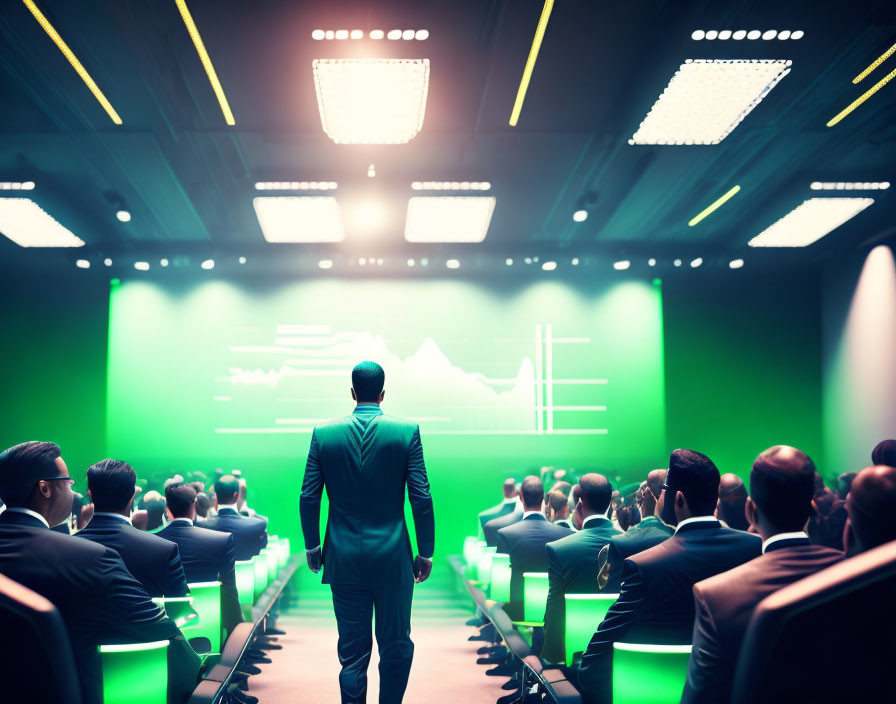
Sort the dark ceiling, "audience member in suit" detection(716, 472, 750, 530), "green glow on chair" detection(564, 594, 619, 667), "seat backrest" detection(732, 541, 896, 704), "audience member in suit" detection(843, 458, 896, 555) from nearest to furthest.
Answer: "seat backrest" detection(732, 541, 896, 704)
"audience member in suit" detection(843, 458, 896, 555)
"green glow on chair" detection(564, 594, 619, 667)
"audience member in suit" detection(716, 472, 750, 530)
the dark ceiling

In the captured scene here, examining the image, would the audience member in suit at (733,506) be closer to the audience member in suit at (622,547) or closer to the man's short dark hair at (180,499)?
the audience member in suit at (622,547)

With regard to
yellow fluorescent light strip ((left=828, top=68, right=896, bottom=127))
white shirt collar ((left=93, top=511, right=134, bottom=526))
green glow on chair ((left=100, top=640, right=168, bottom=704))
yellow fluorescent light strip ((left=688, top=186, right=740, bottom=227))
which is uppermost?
yellow fluorescent light strip ((left=828, top=68, right=896, bottom=127))

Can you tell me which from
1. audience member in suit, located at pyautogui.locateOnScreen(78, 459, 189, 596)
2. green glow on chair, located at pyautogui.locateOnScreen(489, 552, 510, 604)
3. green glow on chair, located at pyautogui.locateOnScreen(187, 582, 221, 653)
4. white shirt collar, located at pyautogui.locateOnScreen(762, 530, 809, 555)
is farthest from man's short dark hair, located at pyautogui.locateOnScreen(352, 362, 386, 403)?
white shirt collar, located at pyautogui.locateOnScreen(762, 530, 809, 555)

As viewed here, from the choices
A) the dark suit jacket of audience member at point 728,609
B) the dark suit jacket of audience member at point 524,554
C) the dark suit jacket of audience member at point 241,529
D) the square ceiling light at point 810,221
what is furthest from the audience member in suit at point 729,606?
the square ceiling light at point 810,221

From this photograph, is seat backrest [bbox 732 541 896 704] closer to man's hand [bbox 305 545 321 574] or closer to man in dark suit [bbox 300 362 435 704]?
man in dark suit [bbox 300 362 435 704]

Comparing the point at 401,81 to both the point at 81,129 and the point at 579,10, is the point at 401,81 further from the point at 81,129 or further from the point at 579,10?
the point at 81,129

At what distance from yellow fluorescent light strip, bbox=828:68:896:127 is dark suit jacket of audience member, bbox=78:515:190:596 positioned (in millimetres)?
6203

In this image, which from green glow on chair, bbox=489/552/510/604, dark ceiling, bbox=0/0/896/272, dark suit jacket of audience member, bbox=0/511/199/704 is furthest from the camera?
dark ceiling, bbox=0/0/896/272

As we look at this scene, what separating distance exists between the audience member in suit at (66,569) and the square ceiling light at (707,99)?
16.6 ft

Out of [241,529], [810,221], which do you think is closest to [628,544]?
[241,529]

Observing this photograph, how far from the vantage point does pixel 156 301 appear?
405 inches

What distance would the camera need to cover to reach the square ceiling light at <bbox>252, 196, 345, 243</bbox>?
8.00 m

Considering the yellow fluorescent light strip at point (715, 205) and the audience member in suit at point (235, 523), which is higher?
the yellow fluorescent light strip at point (715, 205)

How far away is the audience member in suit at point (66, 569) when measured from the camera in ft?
5.80
